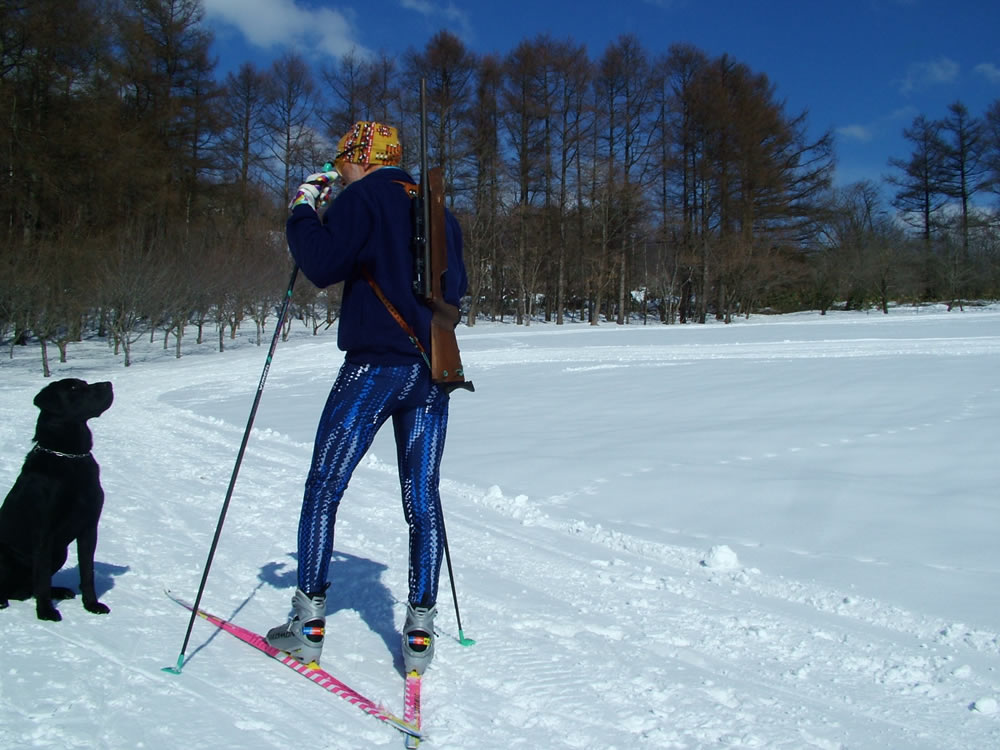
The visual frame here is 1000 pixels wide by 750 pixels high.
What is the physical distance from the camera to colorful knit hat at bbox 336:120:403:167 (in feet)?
8.49

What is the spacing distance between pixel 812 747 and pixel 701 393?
27.4 ft

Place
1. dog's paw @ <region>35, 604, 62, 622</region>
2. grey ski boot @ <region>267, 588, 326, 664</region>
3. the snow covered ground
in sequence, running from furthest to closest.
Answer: dog's paw @ <region>35, 604, 62, 622</region> → grey ski boot @ <region>267, 588, 326, 664</region> → the snow covered ground

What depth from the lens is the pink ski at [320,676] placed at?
83.7 inches

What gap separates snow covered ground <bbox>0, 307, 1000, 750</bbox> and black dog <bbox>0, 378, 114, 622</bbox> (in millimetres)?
136

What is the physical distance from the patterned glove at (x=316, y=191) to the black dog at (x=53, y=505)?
4.27 ft

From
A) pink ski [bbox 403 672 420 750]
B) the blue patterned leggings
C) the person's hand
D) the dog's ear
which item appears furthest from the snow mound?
the dog's ear

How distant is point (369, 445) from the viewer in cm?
251

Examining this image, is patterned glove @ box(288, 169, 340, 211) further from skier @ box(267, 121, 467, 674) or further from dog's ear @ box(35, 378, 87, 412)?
dog's ear @ box(35, 378, 87, 412)

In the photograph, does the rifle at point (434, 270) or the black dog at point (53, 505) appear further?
the black dog at point (53, 505)

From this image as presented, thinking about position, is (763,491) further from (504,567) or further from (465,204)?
(465,204)

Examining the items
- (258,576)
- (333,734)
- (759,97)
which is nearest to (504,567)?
(258,576)

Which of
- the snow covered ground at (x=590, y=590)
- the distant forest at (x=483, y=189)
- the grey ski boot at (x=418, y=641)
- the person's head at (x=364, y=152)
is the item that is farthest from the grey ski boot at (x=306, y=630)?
the distant forest at (x=483, y=189)

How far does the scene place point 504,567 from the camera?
12.2 feet

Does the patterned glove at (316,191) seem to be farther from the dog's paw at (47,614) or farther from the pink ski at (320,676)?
the dog's paw at (47,614)
